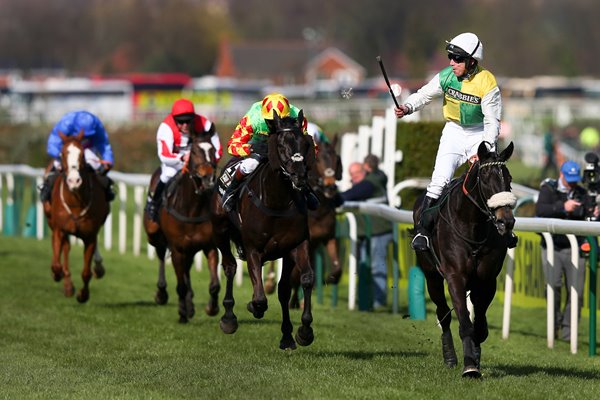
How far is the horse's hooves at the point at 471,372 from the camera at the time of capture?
313 inches

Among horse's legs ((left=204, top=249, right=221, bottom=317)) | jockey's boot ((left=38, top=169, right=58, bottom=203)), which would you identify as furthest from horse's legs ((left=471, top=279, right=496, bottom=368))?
jockey's boot ((left=38, top=169, right=58, bottom=203))

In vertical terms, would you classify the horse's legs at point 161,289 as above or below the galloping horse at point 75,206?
below

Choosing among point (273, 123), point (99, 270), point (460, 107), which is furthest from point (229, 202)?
point (99, 270)

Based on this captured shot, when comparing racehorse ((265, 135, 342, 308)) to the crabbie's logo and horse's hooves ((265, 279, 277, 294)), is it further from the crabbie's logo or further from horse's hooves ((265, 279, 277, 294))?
the crabbie's logo

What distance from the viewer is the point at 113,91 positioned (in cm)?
7550

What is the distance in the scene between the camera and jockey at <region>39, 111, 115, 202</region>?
13352 mm

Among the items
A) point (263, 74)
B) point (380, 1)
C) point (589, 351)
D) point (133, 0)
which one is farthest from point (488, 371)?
point (133, 0)

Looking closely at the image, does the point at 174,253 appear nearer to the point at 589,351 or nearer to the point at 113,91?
the point at 589,351

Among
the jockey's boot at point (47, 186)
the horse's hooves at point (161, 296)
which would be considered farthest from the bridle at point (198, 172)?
the jockey's boot at point (47, 186)

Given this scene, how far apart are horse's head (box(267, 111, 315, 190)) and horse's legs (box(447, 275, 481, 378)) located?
3.84 feet

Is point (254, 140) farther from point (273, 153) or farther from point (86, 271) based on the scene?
point (86, 271)

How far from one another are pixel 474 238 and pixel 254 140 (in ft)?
6.89

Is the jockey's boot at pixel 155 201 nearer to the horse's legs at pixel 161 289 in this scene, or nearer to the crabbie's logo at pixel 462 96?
the horse's legs at pixel 161 289

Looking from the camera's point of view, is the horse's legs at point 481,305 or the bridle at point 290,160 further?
the bridle at point 290,160
